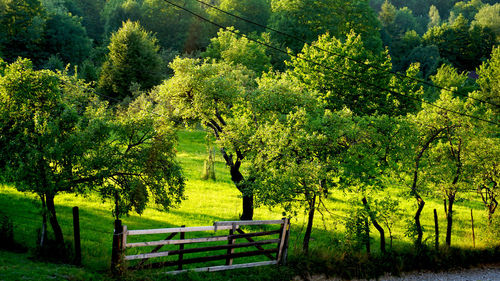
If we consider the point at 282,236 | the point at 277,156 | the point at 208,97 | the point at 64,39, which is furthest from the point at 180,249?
the point at 64,39

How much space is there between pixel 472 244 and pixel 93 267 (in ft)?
72.0

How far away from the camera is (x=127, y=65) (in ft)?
177

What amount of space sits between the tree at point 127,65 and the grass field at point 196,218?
863 inches

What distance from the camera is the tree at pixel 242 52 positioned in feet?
165

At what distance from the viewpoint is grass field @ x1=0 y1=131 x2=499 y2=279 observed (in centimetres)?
1749

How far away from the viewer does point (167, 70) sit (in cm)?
6456

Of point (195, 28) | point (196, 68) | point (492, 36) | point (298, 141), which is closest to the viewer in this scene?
point (298, 141)

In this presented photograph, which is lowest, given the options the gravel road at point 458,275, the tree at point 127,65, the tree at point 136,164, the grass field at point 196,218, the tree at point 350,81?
the gravel road at point 458,275

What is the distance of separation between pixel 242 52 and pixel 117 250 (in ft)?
130

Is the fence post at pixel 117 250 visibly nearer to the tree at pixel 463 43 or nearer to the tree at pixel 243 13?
the tree at pixel 243 13

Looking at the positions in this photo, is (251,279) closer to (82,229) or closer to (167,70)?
(82,229)

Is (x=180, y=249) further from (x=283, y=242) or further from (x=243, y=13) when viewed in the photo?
(x=243, y=13)

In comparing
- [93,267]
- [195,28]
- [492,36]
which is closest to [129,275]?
[93,267]

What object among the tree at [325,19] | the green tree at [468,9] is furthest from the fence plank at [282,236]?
the green tree at [468,9]
